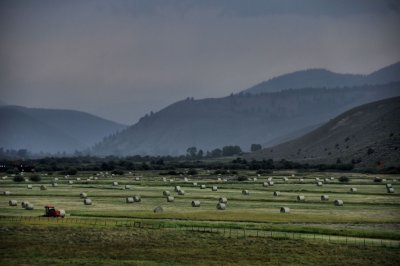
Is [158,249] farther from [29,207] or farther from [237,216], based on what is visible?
[29,207]

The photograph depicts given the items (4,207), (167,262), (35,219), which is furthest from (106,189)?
(167,262)

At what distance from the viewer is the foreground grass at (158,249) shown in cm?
4866

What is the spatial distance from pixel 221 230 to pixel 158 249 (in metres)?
8.01

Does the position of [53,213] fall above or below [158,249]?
above

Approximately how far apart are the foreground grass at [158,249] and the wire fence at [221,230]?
4.69ft

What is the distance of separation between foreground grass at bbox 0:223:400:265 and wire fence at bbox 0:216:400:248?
1.43m

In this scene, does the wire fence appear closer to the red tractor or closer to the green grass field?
the green grass field

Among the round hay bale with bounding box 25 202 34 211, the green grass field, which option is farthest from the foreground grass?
the round hay bale with bounding box 25 202 34 211

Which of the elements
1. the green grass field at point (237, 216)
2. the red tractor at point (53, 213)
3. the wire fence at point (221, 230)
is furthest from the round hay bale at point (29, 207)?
the wire fence at point (221, 230)

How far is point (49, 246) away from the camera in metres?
51.8

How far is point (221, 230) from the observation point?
192 ft

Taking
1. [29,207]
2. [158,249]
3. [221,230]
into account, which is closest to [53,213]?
[29,207]

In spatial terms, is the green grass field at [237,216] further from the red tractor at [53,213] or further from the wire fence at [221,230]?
the red tractor at [53,213]

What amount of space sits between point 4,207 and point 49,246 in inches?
880
